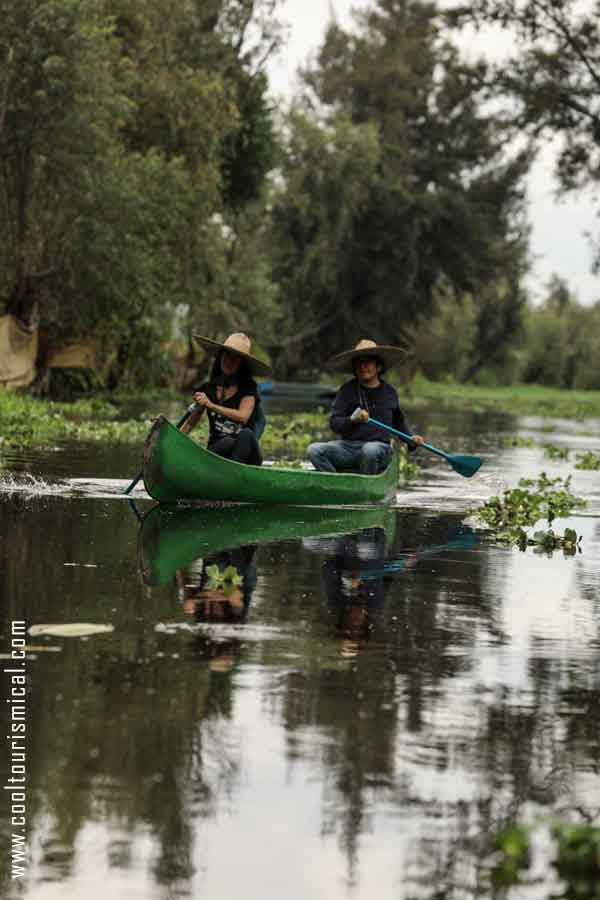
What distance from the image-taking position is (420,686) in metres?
7.61

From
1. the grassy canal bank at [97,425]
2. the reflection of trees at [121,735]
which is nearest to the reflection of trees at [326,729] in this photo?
the reflection of trees at [121,735]

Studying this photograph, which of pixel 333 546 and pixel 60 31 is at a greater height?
pixel 60 31

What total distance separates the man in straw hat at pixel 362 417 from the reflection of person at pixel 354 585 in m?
2.76

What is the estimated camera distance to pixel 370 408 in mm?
Result: 17672

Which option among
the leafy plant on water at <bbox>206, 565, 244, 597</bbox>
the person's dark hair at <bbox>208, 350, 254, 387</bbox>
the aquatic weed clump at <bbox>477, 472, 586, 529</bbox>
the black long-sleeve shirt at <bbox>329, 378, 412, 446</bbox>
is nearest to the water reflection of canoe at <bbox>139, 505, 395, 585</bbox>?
the leafy plant on water at <bbox>206, 565, 244, 597</bbox>

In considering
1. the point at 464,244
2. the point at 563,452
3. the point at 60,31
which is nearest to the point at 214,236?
the point at 60,31

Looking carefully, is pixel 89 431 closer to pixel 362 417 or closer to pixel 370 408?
pixel 370 408

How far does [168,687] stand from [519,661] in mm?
1963

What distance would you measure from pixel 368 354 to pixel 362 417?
0.67m

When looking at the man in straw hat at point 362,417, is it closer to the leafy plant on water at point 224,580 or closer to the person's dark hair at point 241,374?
the person's dark hair at point 241,374

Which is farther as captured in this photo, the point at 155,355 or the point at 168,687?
the point at 155,355

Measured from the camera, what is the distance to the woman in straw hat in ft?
53.2

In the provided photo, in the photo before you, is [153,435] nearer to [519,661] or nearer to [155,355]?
[519,661]

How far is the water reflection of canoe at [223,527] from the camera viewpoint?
12062 mm
